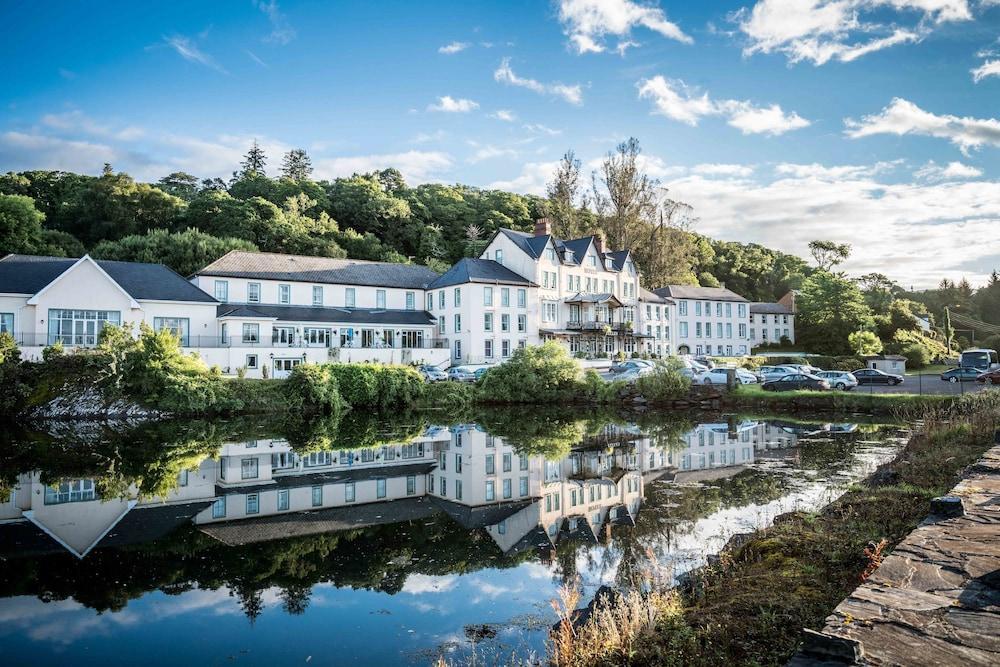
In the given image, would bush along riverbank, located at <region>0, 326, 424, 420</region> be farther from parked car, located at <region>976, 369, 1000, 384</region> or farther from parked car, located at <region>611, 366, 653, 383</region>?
parked car, located at <region>976, 369, 1000, 384</region>

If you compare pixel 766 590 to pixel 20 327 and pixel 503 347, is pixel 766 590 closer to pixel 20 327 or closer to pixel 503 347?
pixel 20 327

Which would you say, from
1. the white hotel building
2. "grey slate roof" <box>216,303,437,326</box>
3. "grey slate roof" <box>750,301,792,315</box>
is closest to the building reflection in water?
the white hotel building

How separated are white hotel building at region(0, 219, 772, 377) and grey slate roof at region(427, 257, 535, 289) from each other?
0.18m

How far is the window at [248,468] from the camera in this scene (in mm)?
18594

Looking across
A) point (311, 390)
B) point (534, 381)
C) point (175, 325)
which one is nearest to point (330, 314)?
point (175, 325)

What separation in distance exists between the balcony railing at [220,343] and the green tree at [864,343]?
138 feet

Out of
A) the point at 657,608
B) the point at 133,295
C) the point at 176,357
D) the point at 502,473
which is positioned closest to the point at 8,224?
the point at 133,295

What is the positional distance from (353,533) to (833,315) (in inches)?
2804

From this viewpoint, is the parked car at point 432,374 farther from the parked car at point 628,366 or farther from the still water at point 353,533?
the still water at point 353,533

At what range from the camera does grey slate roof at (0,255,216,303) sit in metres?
39.9

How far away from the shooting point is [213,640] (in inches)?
314

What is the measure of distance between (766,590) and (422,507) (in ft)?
29.2

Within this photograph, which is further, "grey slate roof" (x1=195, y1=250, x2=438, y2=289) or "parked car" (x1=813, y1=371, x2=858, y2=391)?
"grey slate roof" (x1=195, y1=250, x2=438, y2=289)

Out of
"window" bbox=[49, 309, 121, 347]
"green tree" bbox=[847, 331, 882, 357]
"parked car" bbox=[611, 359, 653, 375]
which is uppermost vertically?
"window" bbox=[49, 309, 121, 347]
